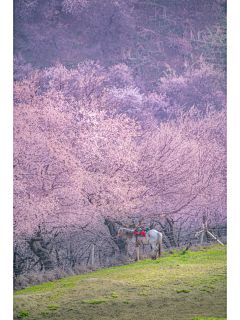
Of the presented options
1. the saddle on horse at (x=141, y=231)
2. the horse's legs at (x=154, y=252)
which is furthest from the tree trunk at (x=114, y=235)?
the horse's legs at (x=154, y=252)

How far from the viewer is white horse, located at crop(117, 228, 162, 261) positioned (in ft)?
15.8

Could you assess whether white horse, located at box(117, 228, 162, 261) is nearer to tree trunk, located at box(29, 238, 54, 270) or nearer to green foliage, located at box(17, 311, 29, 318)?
tree trunk, located at box(29, 238, 54, 270)

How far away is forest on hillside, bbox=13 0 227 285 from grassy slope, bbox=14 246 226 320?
0.95 feet

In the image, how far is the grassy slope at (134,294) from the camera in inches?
154

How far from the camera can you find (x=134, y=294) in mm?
4145

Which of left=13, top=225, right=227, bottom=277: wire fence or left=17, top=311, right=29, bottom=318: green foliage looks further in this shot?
left=13, top=225, right=227, bottom=277: wire fence

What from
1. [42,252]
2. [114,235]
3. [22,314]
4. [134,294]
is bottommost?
[22,314]

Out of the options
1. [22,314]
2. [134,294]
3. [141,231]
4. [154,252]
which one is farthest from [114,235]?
[22,314]

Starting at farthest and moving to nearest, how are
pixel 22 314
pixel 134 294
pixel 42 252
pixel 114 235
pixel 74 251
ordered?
1. pixel 114 235
2. pixel 74 251
3. pixel 42 252
4. pixel 134 294
5. pixel 22 314

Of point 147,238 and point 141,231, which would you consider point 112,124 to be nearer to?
point 141,231

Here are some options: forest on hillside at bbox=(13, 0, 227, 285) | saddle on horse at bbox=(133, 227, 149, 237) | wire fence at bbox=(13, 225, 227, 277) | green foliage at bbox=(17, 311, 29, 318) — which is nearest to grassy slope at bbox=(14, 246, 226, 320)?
green foliage at bbox=(17, 311, 29, 318)

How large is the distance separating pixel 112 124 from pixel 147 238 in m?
1.68

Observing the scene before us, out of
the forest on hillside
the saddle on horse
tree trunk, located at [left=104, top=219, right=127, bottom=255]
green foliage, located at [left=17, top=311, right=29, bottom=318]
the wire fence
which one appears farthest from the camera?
the saddle on horse
